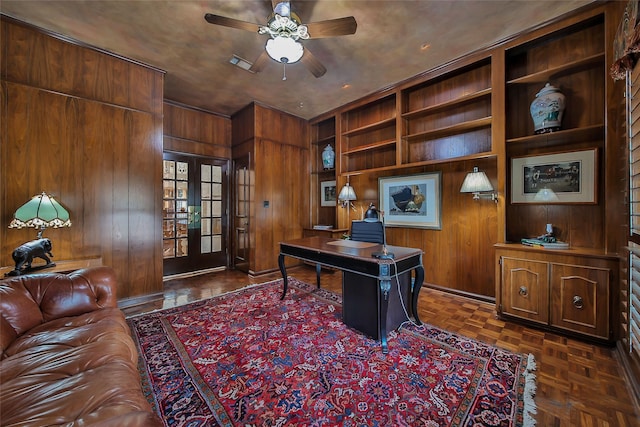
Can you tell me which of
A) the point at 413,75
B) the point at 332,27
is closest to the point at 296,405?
the point at 332,27

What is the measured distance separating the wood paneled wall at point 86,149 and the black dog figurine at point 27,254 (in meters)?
0.42

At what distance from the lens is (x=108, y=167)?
2.98 m

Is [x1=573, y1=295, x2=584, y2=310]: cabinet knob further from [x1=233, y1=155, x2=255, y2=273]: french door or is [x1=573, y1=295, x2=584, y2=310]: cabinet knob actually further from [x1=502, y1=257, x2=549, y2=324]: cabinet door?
[x1=233, y1=155, x2=255, y2=273]: french door

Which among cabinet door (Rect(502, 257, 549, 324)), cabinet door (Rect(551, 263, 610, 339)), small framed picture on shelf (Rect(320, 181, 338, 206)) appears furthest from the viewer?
small framed picture on shelf (Rect(320, 181, 338, 206))

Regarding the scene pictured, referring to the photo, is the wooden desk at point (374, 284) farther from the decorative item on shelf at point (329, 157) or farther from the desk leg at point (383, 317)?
the decorative item on shelf at point (329, 157)

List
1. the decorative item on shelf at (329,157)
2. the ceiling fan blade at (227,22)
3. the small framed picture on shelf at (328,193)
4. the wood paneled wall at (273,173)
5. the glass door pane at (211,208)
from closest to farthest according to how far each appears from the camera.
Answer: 1. the ceiling fan blade at (227,22)
2. the wood paneled wall at (273,173)
3. the glass door pane at (211,208)
4. the decorative item on shelf at (329,157)
5. the small framed picture on shelf at (328,193)

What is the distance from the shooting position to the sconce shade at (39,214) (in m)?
2.25

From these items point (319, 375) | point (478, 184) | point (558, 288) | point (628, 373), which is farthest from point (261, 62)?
point (628, 373)

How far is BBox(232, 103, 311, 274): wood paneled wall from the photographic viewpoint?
14.9ft

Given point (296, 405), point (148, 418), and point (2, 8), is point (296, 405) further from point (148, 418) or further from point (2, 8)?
point (2, 8)

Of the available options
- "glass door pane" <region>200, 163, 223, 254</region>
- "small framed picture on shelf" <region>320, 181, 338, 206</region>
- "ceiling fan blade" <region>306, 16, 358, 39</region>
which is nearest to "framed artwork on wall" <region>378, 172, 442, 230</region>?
"small framed picture on shelf" <region>320, 181, 338, 206</region>

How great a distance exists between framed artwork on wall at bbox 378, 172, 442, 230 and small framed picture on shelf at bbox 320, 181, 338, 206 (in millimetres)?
1171

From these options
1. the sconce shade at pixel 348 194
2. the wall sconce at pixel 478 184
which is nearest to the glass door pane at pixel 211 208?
the sconce shade at pixel 348 194

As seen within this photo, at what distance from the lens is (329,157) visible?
4961mm
